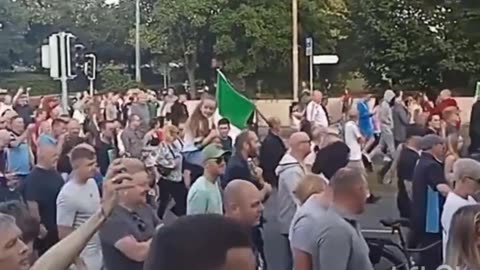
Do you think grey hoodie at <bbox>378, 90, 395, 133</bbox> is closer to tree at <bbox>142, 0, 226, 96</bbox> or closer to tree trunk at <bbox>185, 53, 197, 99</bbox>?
tree at <bbox>142, 0, 226, 96</bbox>

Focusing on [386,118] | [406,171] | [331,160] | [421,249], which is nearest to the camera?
[331,160]

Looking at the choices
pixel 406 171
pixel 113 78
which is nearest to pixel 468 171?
pixel 406 171

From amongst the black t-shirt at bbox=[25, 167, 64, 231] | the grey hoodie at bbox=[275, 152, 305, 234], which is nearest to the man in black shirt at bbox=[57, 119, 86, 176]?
the black t-shirt at bbox=[25, 167, 64, 231]

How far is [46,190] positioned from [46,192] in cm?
2

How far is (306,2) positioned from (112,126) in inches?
1514

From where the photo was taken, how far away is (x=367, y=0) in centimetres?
4419

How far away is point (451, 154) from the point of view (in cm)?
1034

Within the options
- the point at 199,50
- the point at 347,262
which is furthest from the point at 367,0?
the point at 347,262

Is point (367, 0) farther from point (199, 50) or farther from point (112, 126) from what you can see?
point (112, 126)

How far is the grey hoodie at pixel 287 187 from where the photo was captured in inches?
360

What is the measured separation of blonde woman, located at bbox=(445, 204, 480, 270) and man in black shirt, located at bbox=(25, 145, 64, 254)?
11.4ft

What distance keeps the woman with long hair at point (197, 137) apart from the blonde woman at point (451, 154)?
8.44 feet

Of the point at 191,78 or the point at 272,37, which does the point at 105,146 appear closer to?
the point at 272,37

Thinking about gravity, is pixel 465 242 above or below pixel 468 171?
below
